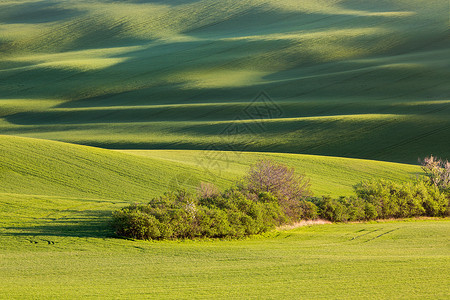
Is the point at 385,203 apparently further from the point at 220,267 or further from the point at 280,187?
the point at 220,267

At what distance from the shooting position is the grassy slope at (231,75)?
67750 mm

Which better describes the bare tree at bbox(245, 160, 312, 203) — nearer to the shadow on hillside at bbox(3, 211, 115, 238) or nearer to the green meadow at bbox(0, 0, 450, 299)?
the green meadow at bbox(0, 0, 450, 299)

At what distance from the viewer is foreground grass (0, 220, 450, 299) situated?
559 inches

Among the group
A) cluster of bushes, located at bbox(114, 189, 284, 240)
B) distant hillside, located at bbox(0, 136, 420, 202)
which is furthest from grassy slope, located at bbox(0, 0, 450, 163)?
cluster of bushes, located at bbox(114, 189, 284, 240)

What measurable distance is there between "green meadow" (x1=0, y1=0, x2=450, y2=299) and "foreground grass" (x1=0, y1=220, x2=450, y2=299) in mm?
102

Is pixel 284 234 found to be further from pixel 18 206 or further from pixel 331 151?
pixel 331 151

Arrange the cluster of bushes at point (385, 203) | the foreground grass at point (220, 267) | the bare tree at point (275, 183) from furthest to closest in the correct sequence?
the cluster of bushes at point (385, 203)
the bare tree at point (275, 183)
the foreground grass at point (220, 267)

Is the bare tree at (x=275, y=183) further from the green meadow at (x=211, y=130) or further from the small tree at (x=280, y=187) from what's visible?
the green meadow at (x=211, y=130)

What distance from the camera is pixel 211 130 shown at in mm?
70438

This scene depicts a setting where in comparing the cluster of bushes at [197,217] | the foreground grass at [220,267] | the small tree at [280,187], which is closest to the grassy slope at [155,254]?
the foreground grass at [220,267]

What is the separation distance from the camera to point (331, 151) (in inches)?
2461

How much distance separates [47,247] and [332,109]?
63.3 m

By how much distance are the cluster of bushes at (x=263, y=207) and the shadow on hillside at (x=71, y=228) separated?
1.16 meters

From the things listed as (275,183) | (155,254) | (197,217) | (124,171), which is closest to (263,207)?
(275,183)
